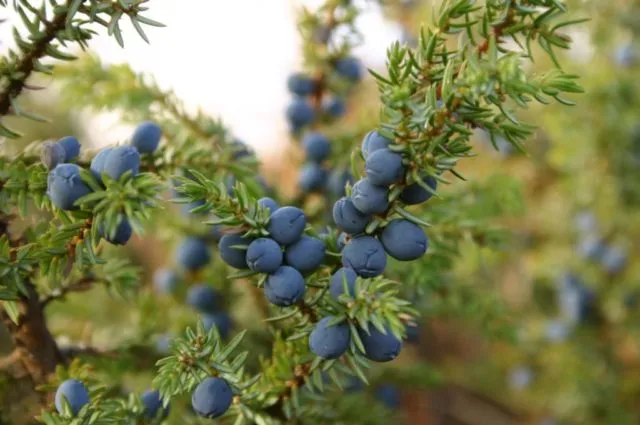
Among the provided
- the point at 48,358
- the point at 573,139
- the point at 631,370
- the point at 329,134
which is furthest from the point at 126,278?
the point at 631,370

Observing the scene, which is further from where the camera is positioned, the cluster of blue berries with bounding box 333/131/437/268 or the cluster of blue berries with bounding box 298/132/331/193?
the cluster of blue berries with bounding box 298/132/331/193

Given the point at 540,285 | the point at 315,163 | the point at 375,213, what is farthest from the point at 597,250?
the point at 375,213

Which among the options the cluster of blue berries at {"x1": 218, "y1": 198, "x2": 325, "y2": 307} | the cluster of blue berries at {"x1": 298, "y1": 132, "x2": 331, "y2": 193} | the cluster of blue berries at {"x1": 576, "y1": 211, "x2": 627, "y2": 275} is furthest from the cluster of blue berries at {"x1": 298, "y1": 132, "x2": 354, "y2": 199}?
the cluster of blue berries at {"x1": 576, "y1": 211, "x2": 627, "y2": 275}

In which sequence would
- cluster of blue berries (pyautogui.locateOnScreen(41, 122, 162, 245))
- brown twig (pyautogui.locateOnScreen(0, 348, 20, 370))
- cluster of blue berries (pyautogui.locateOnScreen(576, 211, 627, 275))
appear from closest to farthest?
cluster of blue berries (pyautogui.locateOnScreen(41, 122, 162, 245))
brown twig (pyautogui.locateOnScreen(0, 348, 20, 370))
cluster of blue berries (pyautogui.locateOnScreen(576, 211, 627, 275))

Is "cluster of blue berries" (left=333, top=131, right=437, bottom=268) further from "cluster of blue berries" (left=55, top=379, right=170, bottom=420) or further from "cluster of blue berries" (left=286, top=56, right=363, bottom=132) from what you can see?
"cluster of blue berries" (left=286, top=56, right=363, bottom=132)

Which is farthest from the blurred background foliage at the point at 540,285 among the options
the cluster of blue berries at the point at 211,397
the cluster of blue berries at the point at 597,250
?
the cluster of blue berries at the point at 211,397

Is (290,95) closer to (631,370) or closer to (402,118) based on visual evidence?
(402,118)

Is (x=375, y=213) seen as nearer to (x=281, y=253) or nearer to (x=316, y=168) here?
(x=281, y=253)
